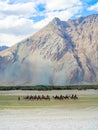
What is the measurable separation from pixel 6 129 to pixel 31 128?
1512mm

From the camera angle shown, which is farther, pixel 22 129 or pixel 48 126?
pixel 48 126

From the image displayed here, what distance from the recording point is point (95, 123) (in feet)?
81.5

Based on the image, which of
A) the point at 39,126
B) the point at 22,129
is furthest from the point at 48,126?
the point at 22,129

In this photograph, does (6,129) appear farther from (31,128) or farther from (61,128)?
(61,128)

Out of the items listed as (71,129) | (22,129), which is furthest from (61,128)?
(22,129)

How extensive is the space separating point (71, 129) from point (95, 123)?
354cm

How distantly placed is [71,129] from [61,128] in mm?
817

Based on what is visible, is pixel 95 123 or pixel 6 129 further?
pixel 95 123

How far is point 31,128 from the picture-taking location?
22562mm

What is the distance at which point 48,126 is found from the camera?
23.5 m

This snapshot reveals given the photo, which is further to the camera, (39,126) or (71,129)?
(39,126)

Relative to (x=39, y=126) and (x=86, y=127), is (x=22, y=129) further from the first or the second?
(x=86, y=127)

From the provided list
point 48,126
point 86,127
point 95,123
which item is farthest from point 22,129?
point 95,123

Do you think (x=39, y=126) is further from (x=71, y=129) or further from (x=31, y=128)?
(x=71, y=129)
